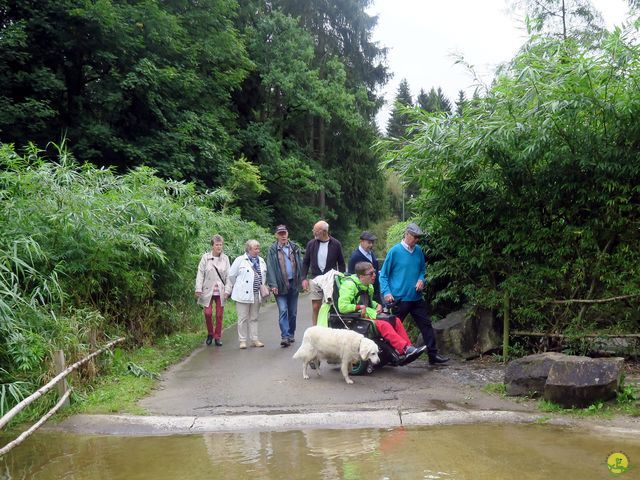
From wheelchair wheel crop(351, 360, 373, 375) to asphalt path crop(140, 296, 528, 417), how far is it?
0.25 feet

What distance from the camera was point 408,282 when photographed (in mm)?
7566

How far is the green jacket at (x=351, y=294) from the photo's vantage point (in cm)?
719

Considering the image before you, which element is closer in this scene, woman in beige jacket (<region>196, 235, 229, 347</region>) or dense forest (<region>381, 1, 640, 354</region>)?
dense forest (<region>381, 1, 640, 354</region>)

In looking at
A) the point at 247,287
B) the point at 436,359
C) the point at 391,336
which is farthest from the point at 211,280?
the point at 436,359

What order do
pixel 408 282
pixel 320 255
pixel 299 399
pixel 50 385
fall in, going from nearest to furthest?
pixel 50 385, pixel 299 399, pixel 408 282, pixel 320 255

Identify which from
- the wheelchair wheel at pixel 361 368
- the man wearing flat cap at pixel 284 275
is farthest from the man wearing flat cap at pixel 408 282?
the man wearing flat cap at pixel 284 275

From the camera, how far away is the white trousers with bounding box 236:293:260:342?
29.9 ft

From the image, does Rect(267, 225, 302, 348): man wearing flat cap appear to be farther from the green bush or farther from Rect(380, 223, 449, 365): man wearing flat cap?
Rect(380, 223, 449, 365): man wearing flat cap

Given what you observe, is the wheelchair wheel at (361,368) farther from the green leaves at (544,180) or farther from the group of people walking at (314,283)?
the green leaves at (544,180)

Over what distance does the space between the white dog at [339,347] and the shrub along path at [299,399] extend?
292 millimetres

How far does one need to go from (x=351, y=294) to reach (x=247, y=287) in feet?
7.89

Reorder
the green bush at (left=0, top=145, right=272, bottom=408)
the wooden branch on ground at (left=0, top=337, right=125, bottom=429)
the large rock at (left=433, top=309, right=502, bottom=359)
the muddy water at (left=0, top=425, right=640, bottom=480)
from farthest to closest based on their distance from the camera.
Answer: the large rock at (left=433, top=309, right=502, bottom=359)
the green bush at (left=0, top=145, right=272, bottom=408)
the wooden branch on ground at (left=0, top=337, right=125, bottom=429)
the muddy water at (left=0, top=425, right=640, bottom=480)

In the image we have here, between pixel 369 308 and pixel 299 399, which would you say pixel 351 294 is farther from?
pixel 299 399

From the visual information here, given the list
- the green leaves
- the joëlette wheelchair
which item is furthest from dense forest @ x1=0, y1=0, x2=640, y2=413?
the joëlette wheelchair
